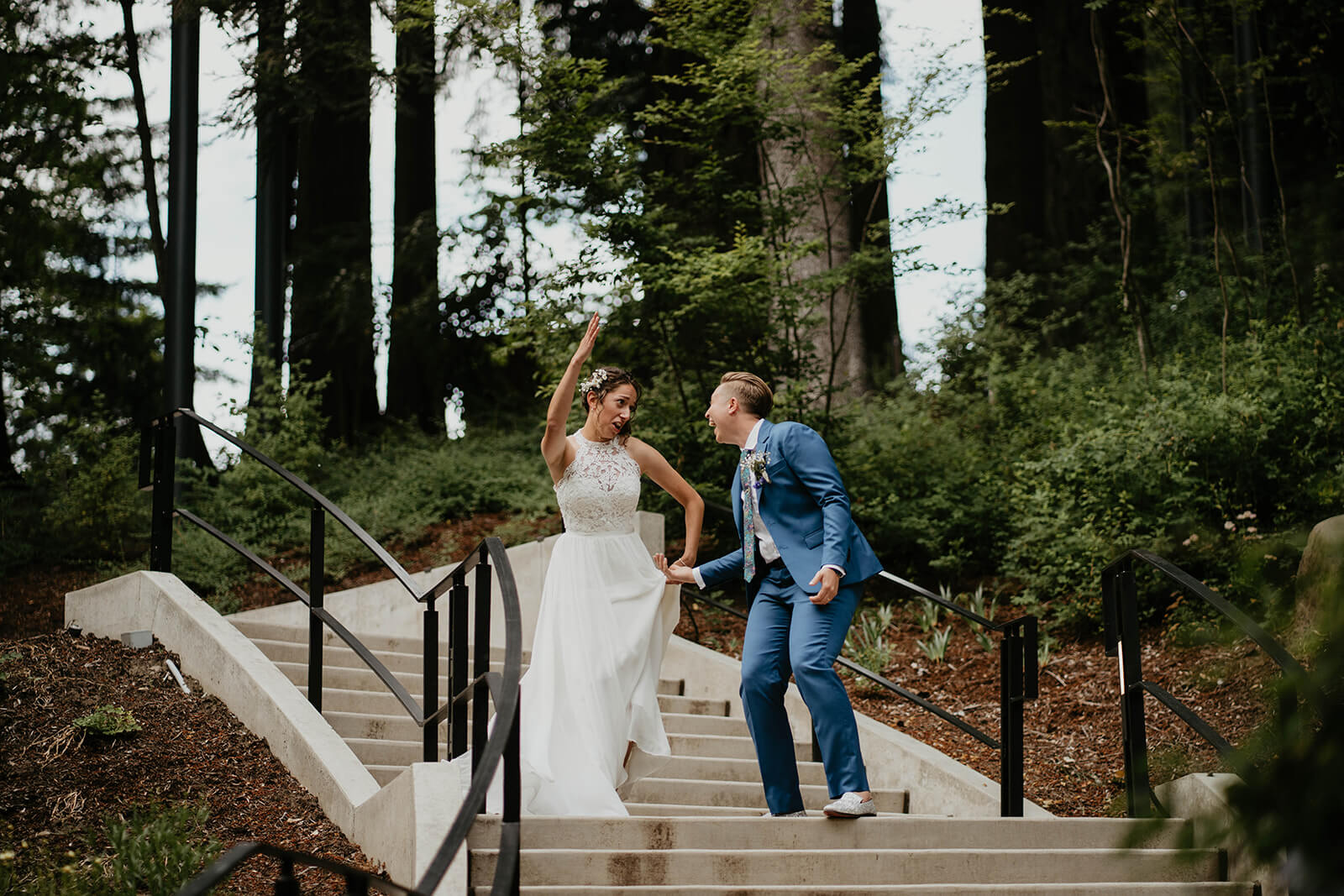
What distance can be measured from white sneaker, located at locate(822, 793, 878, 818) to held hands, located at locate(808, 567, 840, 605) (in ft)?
2.43

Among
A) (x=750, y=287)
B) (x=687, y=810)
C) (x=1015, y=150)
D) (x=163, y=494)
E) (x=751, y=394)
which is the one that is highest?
(x=1015, y=150)

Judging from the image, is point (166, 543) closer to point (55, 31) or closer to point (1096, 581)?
point (1096, 581)

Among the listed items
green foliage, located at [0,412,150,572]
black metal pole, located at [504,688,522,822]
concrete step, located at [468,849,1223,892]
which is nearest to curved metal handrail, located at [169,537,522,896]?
black metal pole, located at [504,688,522,822]

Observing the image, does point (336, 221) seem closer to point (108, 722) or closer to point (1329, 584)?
point (108, 722)

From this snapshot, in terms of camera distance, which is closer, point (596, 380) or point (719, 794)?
point (596, 380)

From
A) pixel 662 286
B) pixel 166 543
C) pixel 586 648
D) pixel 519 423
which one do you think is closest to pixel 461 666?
pixel 586 648

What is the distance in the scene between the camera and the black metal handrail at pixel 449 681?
2.78 m

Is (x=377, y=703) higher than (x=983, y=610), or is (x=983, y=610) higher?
(x=983, y=610)

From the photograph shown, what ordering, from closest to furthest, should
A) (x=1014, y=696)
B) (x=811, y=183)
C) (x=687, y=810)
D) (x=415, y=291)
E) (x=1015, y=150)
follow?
1. (x=1014, y=696)
2. (x=687, y=810)
3. (x=811, y=183)
4. (x=1015, y=150)
5. (x=415, y=291)

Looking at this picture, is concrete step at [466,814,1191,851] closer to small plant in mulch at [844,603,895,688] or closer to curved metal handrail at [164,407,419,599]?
curved metal handrail at [164,407,419,599]

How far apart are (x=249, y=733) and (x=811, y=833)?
3.06m

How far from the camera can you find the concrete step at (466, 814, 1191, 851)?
443 cm

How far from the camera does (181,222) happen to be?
35.8 feet

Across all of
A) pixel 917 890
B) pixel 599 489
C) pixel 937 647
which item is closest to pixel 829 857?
pixel 917 890
